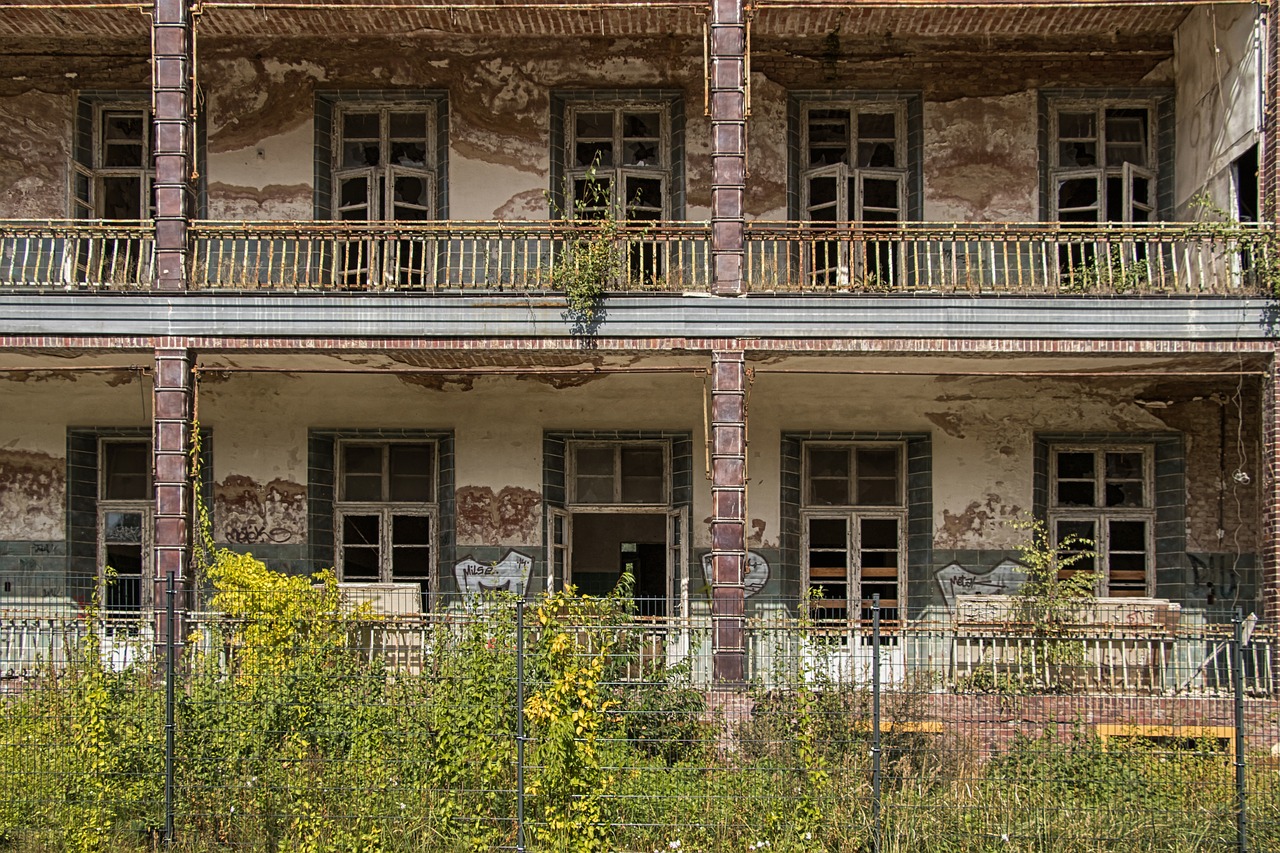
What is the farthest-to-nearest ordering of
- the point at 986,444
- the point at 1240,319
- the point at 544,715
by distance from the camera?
the point at 986,444 < the point at 1240,319 < the point at 544,715

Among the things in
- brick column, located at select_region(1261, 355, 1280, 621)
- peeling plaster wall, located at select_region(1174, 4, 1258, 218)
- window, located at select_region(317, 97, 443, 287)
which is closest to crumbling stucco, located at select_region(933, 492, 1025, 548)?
brick column, located at select_region(1261, 355, 1280, 621)

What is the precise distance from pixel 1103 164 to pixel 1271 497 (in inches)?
173

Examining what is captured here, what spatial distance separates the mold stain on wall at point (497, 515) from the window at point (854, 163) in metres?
4.12

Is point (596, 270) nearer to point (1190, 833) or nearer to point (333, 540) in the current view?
point (333, 540)

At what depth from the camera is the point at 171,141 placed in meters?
11.8

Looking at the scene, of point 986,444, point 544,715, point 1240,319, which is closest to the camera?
point 544,715

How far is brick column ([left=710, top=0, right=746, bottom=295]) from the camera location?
11.8 metres

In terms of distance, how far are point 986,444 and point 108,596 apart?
9.93m

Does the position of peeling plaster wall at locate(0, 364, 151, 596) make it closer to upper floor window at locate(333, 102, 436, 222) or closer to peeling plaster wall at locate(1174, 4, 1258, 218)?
upper floor window at locate(333, 102, 436, 222)

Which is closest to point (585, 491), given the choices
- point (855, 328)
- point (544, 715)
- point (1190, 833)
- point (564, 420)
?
point (564, 420)

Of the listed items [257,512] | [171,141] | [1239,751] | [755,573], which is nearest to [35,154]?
[171,141]

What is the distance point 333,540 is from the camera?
47.2ft

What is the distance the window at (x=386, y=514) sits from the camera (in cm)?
1441

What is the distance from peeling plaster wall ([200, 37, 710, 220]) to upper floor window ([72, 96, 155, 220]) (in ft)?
2.66
